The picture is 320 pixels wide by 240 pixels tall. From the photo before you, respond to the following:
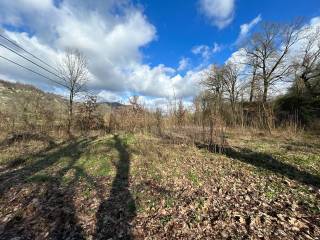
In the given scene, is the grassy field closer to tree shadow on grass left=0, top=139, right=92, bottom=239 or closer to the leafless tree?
tree shadow on grass left=0, top=139, right=92, bottom=239

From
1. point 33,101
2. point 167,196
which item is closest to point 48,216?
point 167,196

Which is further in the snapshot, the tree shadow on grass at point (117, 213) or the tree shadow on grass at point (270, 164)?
the tree shadow on grass at point (270, 164)

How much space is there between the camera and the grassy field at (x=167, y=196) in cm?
326

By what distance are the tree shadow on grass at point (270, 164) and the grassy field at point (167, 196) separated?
0.02 meters

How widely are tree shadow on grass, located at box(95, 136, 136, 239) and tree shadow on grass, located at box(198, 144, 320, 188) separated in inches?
135

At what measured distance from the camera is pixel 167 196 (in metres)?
4.23

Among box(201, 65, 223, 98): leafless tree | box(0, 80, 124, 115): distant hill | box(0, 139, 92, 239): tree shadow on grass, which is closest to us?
box(0, 139, 92, 239): tree shadow on grass

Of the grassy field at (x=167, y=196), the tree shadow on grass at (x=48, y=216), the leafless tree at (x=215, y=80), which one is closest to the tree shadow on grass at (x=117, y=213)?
the grassy field at (x=167, y=196)

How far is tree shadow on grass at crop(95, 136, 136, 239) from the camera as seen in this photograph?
3303 mm

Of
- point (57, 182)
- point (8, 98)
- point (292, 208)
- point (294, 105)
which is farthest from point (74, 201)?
point (294, 105)

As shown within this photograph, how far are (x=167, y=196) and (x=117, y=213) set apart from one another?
999 mm

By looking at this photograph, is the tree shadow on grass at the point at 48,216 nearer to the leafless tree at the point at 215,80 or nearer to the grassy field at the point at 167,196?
the grassy field at the point at 167,196

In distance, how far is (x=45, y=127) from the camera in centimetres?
1421

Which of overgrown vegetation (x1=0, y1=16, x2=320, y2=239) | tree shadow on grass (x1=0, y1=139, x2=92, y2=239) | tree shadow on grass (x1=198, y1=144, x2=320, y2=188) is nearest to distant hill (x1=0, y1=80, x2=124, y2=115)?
overgrown vegetation (x1=0, y1=16, x2=320, y2=239)
